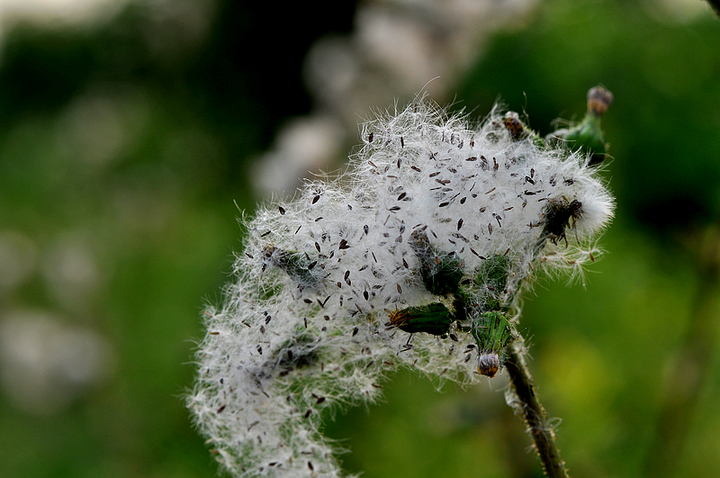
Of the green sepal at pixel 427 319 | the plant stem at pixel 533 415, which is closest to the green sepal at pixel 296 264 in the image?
the green sepal at pixel 427 319

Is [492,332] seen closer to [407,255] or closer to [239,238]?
[407,255]

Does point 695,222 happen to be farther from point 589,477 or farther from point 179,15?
point 179,15

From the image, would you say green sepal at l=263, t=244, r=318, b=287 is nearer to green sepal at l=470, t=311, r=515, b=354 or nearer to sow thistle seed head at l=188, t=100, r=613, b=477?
sow thistle seed head at l=188, t=100, r=613, b=477

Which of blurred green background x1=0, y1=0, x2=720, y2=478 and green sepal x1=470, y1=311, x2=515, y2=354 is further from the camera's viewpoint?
blurred green background x1=0, y1=0, x2=720, y2=478

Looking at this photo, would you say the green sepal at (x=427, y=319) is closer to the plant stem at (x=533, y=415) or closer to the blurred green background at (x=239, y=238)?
the plant stem at (x=533, y=415)

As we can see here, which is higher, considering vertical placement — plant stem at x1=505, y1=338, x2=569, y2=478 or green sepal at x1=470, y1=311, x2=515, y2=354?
green sepal at x1=470, y1=311, x2=515, y2=354

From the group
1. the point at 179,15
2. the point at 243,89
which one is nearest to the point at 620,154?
the point at 243,89

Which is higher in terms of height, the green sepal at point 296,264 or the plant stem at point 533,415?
the green sepal at point 296,264

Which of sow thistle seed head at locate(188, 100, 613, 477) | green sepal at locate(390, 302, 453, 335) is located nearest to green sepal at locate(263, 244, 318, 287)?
sow thistle seed head at locate(188, 100, 613, 477)
